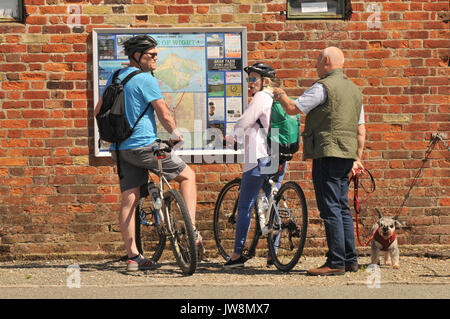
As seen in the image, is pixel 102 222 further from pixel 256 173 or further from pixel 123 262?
pixel 256 173

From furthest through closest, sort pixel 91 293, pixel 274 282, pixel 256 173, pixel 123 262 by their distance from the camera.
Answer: pixel 123 262 < pixel 256 173 < pixel 274 282 < pixel 91 293

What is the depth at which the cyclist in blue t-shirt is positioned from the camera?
654 centimetres

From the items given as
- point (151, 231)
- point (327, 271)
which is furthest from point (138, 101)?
point (327, 271)

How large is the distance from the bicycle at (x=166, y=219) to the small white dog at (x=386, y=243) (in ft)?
6.23

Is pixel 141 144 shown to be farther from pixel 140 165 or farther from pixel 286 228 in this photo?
pixel 286 228

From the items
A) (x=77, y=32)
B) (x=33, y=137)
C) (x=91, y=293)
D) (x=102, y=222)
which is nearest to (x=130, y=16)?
(x=77, y=32)

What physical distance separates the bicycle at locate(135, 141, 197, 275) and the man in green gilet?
3.65ft

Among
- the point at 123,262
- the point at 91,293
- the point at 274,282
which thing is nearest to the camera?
the point at 91,293

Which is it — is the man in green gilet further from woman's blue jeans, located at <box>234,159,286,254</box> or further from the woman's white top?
woman's blue jeans, located at <box>234,159,286,254</box>

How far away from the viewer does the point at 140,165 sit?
6.64 meters

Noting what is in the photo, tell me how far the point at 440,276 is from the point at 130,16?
4.06 m

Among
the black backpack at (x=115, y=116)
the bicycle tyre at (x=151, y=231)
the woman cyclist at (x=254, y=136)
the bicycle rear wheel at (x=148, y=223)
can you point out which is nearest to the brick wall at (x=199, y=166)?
the bicycle tyre at (x=151, y=231)

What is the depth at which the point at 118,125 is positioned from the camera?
21.4ft

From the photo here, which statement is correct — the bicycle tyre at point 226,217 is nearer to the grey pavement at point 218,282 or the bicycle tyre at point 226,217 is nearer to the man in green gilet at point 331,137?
the grey pavement at point 218,282
